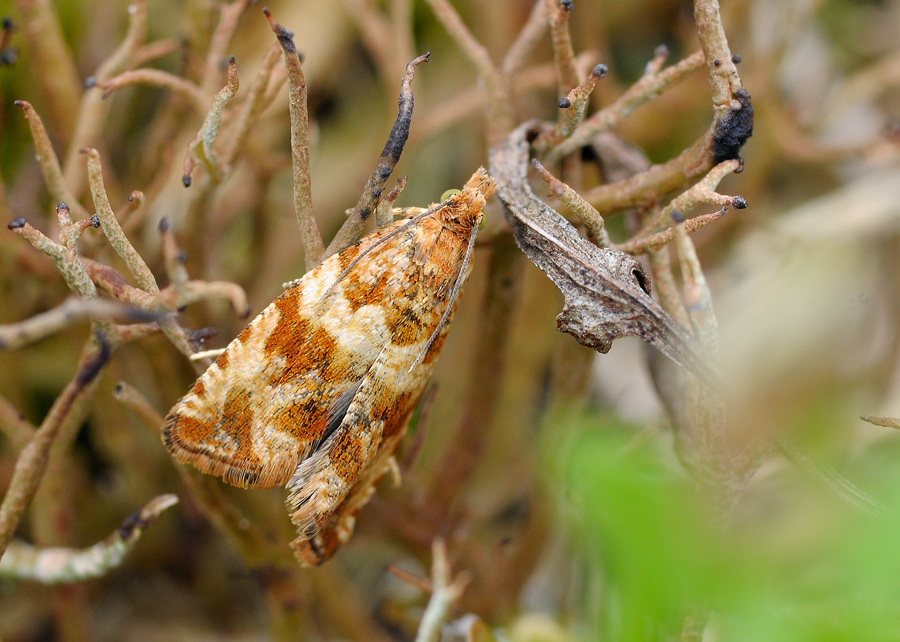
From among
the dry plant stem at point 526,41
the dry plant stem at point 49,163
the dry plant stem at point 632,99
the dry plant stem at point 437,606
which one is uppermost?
the dry plant stem at point 49,163

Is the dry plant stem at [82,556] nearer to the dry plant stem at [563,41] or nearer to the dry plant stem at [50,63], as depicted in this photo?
the dry plant stem at [50,63]

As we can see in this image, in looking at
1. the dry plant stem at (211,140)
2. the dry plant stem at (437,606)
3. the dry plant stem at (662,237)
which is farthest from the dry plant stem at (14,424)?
the dry plant stem at (662,237)

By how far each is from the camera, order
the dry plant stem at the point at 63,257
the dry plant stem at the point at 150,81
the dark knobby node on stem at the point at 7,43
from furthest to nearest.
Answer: the dark knobby node on stem at the point at 7,43
the dry plant stem at the point at 150,81
the dry plant stem at the point at 63,257

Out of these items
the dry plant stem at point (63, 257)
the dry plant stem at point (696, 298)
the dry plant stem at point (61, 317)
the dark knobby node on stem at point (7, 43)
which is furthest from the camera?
the dark knobby node on stem at point (7, 43)

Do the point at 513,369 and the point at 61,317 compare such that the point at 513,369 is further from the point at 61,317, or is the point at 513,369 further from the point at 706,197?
the point at 61,317

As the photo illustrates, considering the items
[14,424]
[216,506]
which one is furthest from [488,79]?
[14,424]

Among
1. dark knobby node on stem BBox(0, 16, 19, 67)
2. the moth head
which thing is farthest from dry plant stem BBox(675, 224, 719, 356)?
dark knobby node on stem BBox(0, 16, 19, 67)

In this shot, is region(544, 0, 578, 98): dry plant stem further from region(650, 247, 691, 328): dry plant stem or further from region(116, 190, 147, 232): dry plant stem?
region(116, 190, 147, 232): dry plant stem
